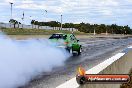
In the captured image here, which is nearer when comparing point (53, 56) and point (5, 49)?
point (5, 49)

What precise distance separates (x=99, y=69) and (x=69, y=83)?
6.50 feet

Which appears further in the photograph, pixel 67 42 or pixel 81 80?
pixel 67 42

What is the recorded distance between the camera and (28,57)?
65.6 feet

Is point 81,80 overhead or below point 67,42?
overhead

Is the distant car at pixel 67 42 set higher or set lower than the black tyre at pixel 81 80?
lower

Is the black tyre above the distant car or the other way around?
above

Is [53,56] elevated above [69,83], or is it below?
below

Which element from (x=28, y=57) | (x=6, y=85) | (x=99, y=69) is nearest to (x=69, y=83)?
(x=99, y=69)

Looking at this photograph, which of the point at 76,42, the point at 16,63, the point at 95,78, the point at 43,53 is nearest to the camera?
the point at 95,78

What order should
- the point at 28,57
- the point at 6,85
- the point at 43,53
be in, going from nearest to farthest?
the point at 6,85 < the point at 28,57 < the point at 43,53

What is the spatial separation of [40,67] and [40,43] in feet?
28.6

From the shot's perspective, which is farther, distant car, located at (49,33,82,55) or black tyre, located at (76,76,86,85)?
distant car, located at (49,33,82,55)

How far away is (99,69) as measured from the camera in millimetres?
8758

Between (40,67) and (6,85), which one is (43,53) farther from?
(6,85)
